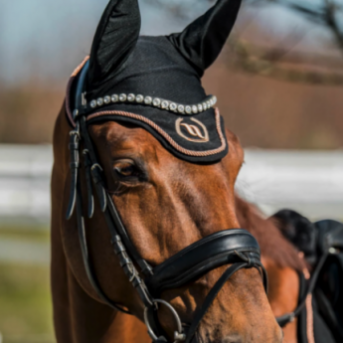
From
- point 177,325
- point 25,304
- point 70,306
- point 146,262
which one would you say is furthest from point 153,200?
point 25,304

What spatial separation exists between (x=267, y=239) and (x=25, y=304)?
218 inches

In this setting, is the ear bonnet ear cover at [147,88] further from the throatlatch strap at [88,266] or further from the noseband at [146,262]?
the throatlatch strap at [88,266]

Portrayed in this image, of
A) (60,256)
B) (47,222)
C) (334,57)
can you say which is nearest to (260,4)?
(334,57)

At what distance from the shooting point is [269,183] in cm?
877

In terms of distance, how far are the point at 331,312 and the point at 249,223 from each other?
56cm

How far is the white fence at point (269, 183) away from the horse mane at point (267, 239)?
5583mm

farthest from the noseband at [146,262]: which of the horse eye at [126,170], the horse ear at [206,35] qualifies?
the horse ear at [206,35]

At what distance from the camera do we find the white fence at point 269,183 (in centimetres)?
915

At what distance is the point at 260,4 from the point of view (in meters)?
4.87

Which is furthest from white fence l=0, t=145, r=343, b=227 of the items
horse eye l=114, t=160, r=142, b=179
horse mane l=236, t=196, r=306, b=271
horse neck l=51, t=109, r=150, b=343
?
horse eye l=114, t=160, r=142, b=179

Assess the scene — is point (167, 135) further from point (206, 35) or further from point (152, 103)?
point (206, 35)

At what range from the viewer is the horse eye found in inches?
80.5

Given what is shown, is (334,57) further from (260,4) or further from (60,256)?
(60,256)

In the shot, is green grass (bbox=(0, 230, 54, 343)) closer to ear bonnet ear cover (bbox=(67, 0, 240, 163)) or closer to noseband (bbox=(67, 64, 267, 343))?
noseband (bbox=(67, 64, 267, 343))
